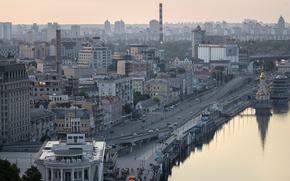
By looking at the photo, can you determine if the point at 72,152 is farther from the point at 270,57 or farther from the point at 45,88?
the point at 270,57

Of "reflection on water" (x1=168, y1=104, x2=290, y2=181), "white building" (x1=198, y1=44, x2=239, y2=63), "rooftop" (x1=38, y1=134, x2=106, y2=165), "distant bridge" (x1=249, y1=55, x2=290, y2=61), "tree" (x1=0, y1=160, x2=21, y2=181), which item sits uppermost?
"white building" (x1=198, y1=44, x2=239, y2=63)

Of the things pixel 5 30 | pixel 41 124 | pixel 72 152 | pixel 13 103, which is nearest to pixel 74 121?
pixel 41 124

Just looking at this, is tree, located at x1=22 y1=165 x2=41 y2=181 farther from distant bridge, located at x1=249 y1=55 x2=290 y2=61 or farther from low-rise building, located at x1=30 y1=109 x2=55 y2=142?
Result: distant bridge, located at x1=249 y1=55 x2=290 y2=61

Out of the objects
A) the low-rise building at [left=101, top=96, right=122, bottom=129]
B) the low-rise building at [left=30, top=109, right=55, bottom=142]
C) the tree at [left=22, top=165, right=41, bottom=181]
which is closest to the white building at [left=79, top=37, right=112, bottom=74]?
the low-rise building at [left=101, top=96, right=122, bottom=129]

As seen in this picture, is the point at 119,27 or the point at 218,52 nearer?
the point at 218,52

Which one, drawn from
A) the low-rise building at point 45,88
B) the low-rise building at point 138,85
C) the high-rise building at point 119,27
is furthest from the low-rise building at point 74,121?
the high-rise building at point 119,27

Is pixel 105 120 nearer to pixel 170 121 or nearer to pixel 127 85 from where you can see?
pixel 170 121
